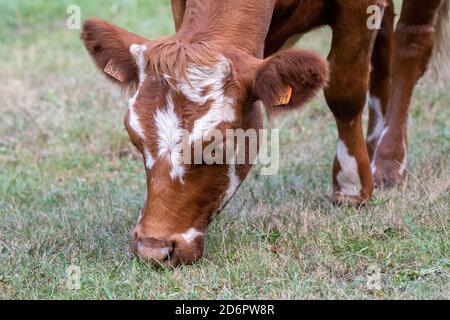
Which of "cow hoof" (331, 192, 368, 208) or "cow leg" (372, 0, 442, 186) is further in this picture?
"cow leg" (372, 0, 442, 186)

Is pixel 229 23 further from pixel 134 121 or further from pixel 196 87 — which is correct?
pixel 134 121

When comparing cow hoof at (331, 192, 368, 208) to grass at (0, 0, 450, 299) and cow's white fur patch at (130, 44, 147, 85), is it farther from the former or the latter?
cow's white fur patch at (130, 44, 147, 85)

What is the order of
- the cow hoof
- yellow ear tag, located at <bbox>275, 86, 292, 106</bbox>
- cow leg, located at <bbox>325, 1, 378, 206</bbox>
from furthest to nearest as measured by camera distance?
the cow hoof → cow leg, located at <bbox>325, 1, 378, 206</bbox> → yellow ear tag, located at <bbox>275, 86, 292, 106</bbox>

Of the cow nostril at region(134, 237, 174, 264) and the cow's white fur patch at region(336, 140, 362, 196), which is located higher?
the cow's white fur patch at region(336, 140, 362, 196)

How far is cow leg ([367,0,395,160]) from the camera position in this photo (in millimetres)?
7707

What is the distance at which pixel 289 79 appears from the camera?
500cm

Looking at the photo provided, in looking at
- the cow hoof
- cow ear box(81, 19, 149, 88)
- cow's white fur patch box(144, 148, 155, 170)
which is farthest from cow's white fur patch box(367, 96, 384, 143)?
cow's white fur patch box(144, 148, 155, 170)

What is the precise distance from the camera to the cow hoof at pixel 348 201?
254 inches

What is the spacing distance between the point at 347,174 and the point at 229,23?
173 cm

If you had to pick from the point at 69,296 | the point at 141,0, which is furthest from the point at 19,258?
the point at 141,0

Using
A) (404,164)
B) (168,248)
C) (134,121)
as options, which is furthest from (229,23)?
(404,164)

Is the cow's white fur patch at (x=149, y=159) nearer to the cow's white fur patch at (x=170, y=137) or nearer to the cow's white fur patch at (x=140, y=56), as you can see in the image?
the cow's white fur patch at (x=170, y=137)

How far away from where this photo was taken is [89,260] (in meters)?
5.53

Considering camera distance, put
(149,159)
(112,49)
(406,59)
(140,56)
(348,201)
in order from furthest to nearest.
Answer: (406,59), (348,201), (112,49), (140,56), (149,159)
